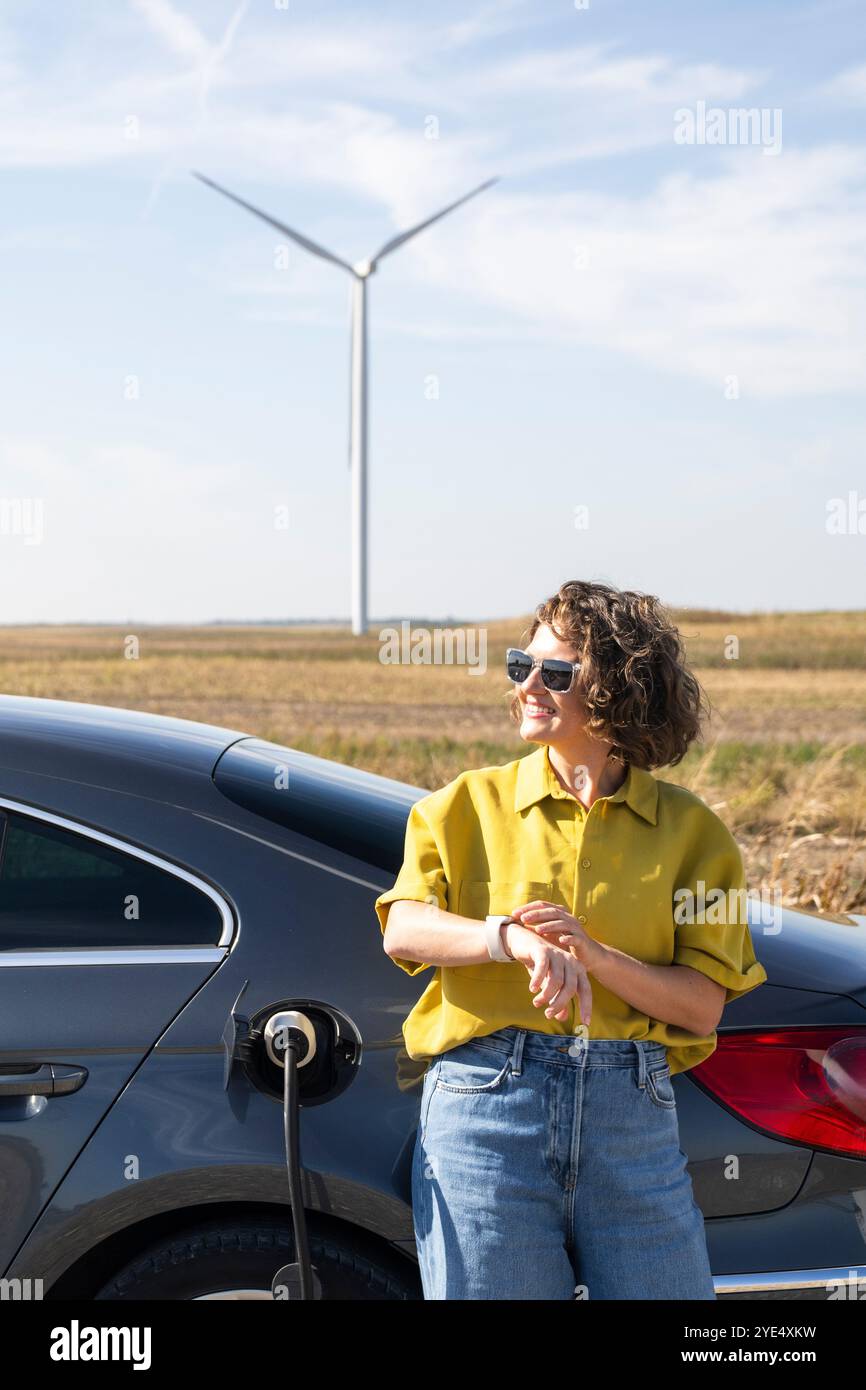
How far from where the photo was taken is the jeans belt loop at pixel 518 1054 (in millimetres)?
2096

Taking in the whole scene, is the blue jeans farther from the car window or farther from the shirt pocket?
the car window

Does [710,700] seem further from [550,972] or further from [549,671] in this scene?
[550,972]

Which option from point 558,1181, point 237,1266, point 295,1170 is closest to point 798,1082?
point 558,1181

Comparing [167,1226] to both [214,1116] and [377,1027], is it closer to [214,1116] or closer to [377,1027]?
[214,1116]

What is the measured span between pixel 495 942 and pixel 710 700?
0.72 m

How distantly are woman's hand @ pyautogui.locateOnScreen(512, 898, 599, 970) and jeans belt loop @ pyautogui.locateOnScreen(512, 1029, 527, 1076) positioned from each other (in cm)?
16

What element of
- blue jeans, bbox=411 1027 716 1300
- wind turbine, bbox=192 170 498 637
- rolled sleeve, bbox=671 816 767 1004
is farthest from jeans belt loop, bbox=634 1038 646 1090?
wind turbine, bbox=192 170 498 637

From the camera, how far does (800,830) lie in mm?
9938

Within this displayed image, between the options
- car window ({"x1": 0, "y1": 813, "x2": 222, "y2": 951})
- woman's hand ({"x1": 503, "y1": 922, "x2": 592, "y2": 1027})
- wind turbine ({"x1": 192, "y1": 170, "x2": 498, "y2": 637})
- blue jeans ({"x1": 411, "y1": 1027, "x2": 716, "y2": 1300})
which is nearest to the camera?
woman's hand ({"x1": 503, "y1": 922, "x2": 592, "y2": 1027})

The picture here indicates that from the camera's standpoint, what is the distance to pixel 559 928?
6.57 ft

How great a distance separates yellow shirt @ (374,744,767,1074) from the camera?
7.00ft

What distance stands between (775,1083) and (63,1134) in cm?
117

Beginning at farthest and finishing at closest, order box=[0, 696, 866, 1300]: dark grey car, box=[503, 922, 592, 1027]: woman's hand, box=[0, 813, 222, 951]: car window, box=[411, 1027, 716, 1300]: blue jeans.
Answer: box=[0, 813, 222, 951]: car window < box=[0, 696, 866, 1300]: dark grey car < box=[411, 1027, 716, 1300]: blue jeans < box=[503, 922, 592, 1027]: woman's hand
